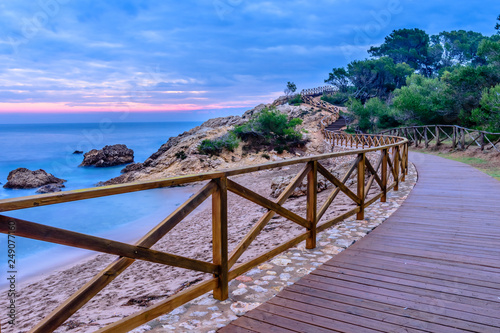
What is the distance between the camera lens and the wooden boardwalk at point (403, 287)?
2475 millimetres

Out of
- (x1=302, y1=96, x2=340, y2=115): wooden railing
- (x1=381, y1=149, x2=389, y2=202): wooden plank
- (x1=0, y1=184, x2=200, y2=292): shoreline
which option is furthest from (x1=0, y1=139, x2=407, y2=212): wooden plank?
(x1=302, y1=96, x2=340, y2=115): wooden railing

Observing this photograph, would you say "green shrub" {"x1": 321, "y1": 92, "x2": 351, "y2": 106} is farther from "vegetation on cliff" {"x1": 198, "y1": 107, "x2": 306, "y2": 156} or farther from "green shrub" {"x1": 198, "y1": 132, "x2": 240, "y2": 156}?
"green shrub" {"x1": 198, "y1": 132, "x2": 240, "y2": 156}

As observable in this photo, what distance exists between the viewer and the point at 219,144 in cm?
2644

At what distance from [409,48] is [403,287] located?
6125 centimetres

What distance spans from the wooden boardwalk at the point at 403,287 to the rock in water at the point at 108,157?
37.4 meters

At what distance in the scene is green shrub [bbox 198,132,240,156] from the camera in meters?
25.7

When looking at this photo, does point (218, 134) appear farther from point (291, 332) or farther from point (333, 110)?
point (291, 332)

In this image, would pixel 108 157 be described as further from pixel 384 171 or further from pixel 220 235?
pixel 220 235

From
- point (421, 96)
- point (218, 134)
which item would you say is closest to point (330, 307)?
point (421, 96)

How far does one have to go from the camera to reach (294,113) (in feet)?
143

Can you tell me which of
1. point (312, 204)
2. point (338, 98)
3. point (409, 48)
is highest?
point (409, 48)

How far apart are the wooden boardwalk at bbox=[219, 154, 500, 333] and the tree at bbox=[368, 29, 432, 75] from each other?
52877mm

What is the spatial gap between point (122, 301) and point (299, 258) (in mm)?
2526

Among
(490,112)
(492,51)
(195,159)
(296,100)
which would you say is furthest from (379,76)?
(195,159)
